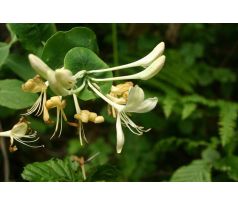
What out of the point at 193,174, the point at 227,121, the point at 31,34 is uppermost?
the point at 31,34

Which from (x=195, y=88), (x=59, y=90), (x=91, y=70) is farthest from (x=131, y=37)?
(x=59, y=90)

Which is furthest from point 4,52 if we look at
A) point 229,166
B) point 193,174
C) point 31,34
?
point 229,166

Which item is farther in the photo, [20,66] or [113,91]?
[20,66]

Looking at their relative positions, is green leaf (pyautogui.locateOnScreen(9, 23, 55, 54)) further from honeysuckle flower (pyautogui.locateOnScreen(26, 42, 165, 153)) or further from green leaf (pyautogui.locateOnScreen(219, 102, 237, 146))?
green leaf (pyautogui.locateOnScreen(219, 102, 237, 146))

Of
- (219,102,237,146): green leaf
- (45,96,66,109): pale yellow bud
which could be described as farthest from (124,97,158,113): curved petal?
(219,102,237,146): green leaf

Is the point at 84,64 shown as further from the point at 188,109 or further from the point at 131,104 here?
the point at 188,109

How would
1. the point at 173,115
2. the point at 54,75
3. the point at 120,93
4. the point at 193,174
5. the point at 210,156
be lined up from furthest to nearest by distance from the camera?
the point at 173,115, the point at 210,156, the point at 193,174, the point at 120,93, the point at 54,75

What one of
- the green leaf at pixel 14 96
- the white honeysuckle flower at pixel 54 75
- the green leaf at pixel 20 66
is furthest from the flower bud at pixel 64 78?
the green leaf at pixel 20 66
